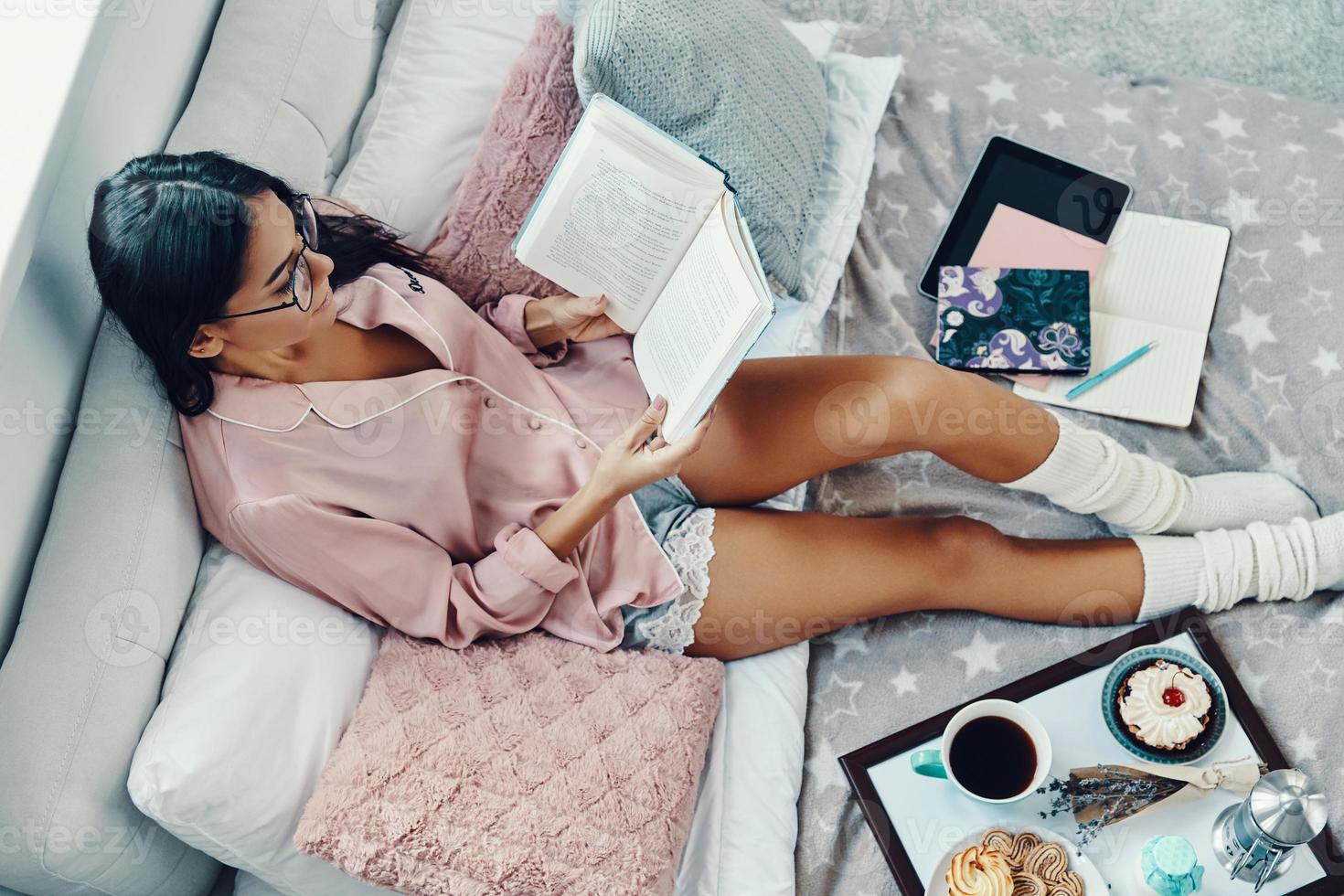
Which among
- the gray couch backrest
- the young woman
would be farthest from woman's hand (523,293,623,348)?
the gray couch backrest

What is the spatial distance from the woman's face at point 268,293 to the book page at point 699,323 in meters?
0.38

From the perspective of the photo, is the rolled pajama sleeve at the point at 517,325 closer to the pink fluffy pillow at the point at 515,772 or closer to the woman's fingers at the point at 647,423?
the woman's fingers at the point at 647,423

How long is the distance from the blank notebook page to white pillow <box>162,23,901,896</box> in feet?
1.17

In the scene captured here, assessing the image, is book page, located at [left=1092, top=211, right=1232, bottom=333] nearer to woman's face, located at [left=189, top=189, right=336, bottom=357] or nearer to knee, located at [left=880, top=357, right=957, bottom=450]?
knee, located at [left=880, top=357, right=957, bottom=450]

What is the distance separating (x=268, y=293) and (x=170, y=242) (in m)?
0.10

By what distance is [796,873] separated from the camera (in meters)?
1.21

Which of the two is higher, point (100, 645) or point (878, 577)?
point (878, 577)

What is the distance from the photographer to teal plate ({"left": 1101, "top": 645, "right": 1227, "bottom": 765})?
Answer: 1.17 meters

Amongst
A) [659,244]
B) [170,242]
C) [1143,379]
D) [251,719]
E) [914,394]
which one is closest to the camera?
[170,242]

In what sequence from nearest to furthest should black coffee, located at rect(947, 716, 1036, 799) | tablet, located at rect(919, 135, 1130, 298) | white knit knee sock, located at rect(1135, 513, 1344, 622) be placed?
1. black coffee, located at rect(947, 716, 1036, 799)
2. white knit knee sock, located at rect(1135, 513, 1344, 622)
3. tablet, located at rect(919, 135, 1130, 298)

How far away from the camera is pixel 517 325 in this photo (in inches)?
52.8

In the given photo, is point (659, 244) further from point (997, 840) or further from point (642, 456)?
point (997, 840)

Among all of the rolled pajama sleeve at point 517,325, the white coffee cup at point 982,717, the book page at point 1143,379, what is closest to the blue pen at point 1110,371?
the book page at point 1143,379

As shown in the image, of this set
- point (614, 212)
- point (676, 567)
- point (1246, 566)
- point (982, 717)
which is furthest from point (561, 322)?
point (1246, 566)
